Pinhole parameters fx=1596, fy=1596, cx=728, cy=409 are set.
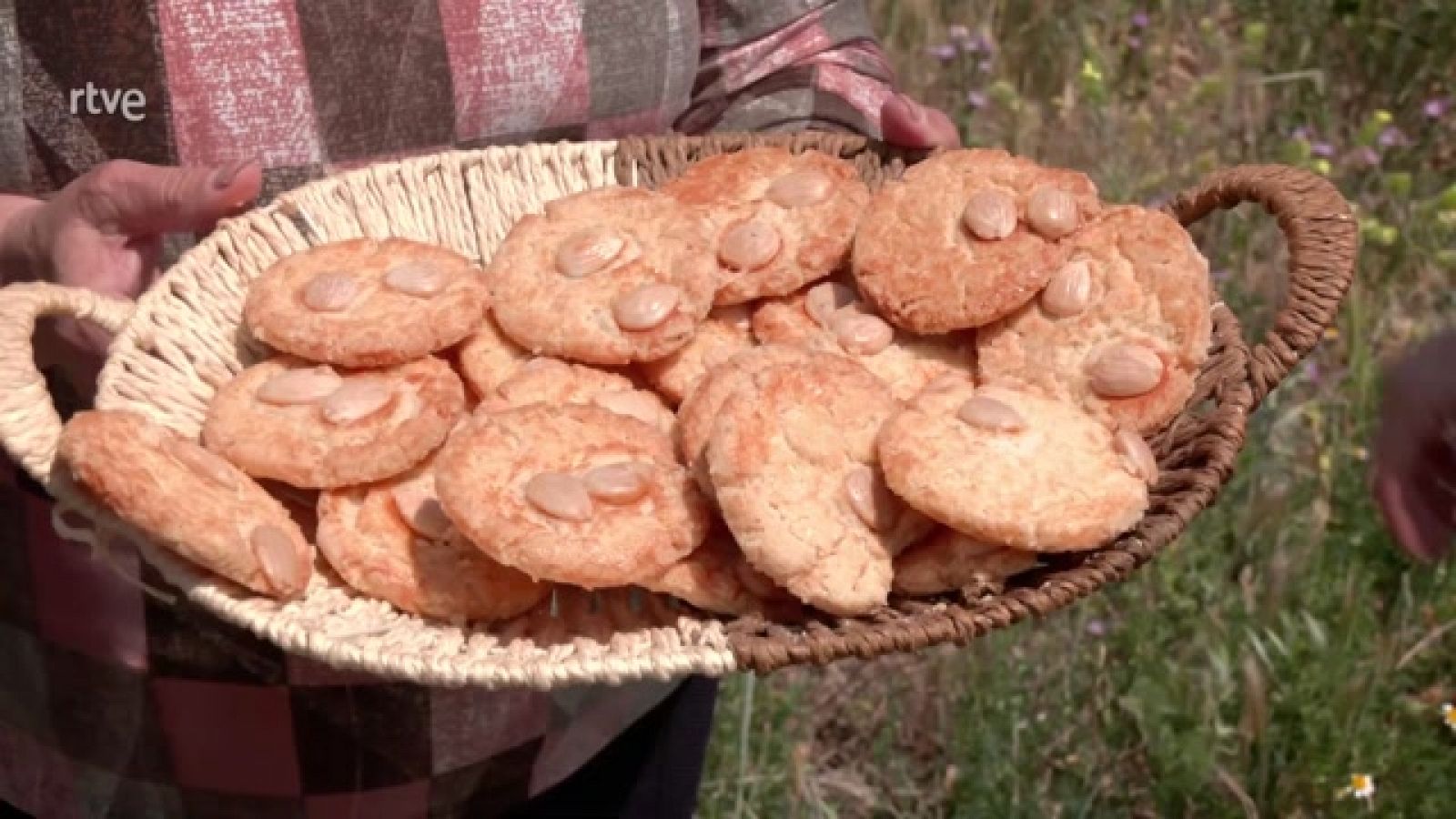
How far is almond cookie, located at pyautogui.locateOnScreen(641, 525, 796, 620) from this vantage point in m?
1.37

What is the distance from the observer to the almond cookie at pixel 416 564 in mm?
1380

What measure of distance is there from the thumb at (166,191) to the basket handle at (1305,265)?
947 millimetres

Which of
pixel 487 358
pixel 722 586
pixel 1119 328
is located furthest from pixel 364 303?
pixel 1119 328

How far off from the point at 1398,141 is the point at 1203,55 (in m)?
0.63

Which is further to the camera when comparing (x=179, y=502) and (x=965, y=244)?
(x=965, y=244)

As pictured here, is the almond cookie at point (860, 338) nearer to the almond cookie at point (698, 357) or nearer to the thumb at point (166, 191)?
the almond cookie at point (698, 357)

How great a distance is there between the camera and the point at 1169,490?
1.43 metres

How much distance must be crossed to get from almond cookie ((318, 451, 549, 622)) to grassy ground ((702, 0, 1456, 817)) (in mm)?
839

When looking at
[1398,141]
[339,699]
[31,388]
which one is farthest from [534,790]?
[1398,141]

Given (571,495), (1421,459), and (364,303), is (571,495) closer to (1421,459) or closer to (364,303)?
(364,303)

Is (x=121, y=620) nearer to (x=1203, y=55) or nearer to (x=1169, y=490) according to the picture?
(x=1169, y=490)

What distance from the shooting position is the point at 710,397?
148cm

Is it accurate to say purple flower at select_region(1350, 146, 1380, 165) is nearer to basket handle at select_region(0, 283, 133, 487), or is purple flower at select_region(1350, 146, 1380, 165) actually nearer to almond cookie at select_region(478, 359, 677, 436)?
almond cookie at select_region(478, 359, 677, 436)

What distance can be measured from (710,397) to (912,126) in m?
0.48
